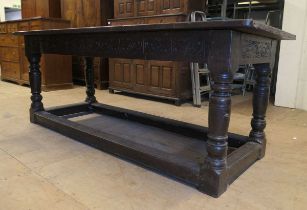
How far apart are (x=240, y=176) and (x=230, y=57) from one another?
691 mm

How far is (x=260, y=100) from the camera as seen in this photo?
5.53ft

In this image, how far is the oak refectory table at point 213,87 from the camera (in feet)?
4.00

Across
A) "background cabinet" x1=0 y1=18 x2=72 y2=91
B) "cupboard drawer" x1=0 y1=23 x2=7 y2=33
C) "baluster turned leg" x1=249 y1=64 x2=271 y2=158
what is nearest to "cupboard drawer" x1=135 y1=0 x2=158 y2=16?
"background cabinet" x1=0 y1=18 x2=72 y2=91

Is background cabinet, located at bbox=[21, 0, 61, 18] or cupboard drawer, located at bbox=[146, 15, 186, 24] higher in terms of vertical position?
background cabinet, located at bbox=[21, 0, 61, 18]

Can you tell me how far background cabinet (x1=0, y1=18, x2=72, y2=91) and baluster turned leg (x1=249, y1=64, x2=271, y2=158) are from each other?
3256 millimetres

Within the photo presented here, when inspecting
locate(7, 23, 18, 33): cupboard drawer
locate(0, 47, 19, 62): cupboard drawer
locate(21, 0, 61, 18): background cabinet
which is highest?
locate(21, 0, 61, 18): background cabinet

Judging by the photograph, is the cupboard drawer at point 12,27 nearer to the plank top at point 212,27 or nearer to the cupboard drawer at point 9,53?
the cupboard drawer at point 9,53

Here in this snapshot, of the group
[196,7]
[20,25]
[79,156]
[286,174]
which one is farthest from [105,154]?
[20,25]

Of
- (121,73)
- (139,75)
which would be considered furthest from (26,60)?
(139,75)

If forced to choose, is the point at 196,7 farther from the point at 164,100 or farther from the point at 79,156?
the point at 79,156

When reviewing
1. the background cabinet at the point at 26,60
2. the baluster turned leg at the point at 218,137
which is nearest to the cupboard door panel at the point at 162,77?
the background cabinet at the point at 26,60

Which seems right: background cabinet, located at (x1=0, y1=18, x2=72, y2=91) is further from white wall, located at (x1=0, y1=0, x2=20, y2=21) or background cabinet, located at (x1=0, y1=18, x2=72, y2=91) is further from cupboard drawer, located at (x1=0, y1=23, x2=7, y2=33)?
white wall, located at (x1=0, y1=0, x2=20, y2=21)

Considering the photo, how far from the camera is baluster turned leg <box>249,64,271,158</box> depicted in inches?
65.2

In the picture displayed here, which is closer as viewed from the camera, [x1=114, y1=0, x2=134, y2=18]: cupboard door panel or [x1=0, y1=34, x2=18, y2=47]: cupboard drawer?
[x1=114, y1=0, x2=134, y2=18]: cupboard door panel
